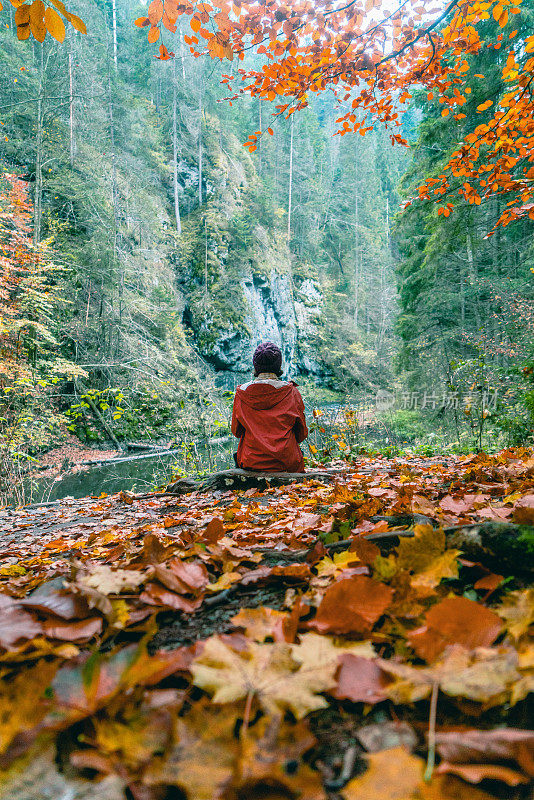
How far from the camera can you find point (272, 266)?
2678 cm

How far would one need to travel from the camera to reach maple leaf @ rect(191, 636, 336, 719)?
0.43m

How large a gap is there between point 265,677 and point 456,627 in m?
0.26

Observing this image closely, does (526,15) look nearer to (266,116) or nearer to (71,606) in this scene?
(71,606)

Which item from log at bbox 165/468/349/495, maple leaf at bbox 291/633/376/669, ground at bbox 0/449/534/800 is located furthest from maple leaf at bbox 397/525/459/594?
log at bbox 165/468/349/495

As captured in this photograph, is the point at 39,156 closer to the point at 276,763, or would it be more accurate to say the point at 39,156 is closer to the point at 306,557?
the point at 306,557

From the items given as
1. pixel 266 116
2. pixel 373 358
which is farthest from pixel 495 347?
pixel 266 116

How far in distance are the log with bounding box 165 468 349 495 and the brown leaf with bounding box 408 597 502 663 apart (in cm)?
274

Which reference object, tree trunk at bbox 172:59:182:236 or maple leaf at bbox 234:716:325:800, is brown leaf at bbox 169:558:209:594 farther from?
tree trunk at bbox 172:59:182:236

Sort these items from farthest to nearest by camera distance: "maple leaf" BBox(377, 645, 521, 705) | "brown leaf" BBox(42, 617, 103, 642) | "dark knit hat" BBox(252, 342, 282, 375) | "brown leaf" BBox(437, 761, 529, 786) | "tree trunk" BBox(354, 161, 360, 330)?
"tree trunk" BBox(354, 161, 360, 330) → "dark knit hat" BBox(252, 342, 282, 375) → "brown leaf" BBox(42, 617, 103, 642) → "maple leaf" BBox(377, 645, 521, 705) → "brown leaf" BBox(437, 761, 529, 786)

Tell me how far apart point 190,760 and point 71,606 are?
450 millimetres

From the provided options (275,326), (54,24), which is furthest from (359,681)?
(275,326)

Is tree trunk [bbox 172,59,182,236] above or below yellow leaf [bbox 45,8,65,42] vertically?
above

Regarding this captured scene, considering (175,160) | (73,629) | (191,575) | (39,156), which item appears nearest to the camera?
(73,629)

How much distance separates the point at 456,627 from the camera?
1.66ft
